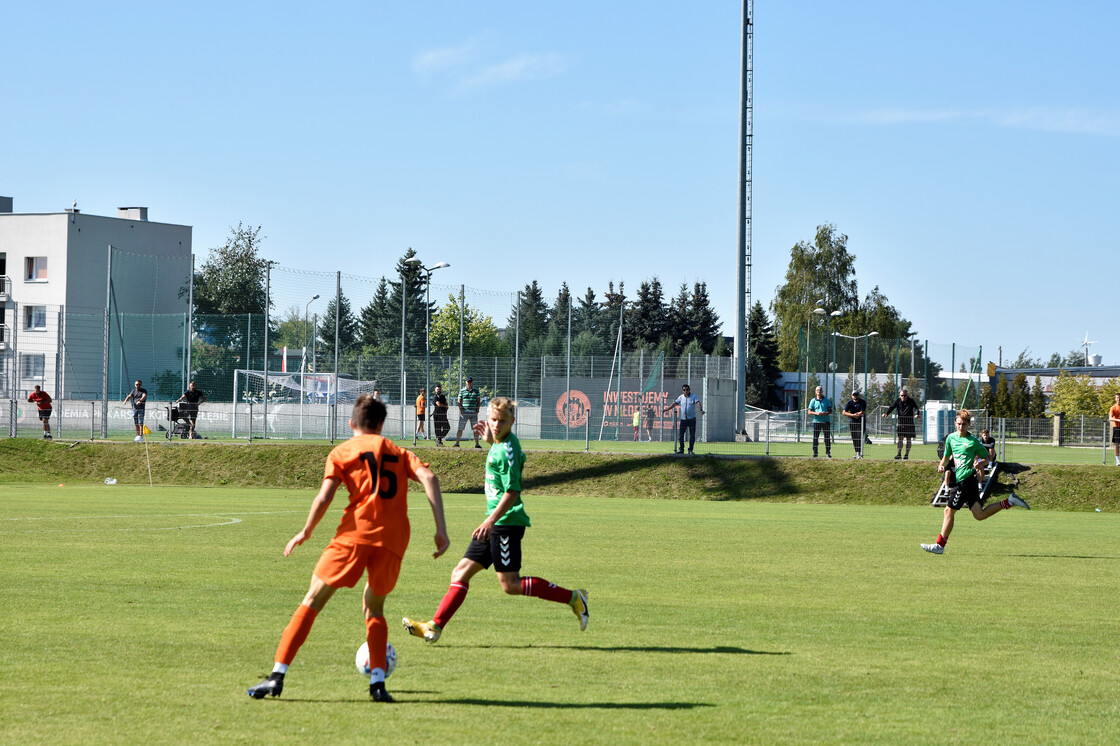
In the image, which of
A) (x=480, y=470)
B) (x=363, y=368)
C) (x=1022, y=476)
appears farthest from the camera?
(x=363, y=368)

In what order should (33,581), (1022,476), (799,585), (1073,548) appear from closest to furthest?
(33,581) → (799,585) → (1073,548) → (1022,476)

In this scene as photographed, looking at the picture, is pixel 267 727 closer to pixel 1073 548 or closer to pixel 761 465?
pixel 1073 548

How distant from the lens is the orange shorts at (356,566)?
6484 mm

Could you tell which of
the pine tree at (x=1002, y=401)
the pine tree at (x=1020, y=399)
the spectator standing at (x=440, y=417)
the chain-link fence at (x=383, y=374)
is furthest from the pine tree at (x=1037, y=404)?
the spectator standing at (x=440, y=417)

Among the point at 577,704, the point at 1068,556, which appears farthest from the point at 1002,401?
the point at 577,704

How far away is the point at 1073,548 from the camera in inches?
653

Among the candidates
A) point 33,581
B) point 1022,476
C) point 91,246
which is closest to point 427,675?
point 33,581

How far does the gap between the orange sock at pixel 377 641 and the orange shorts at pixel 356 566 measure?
17cm

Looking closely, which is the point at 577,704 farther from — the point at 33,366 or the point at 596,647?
the point at 33,366

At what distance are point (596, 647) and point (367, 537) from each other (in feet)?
8.05

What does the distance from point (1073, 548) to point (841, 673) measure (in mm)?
10558

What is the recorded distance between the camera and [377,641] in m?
6.61

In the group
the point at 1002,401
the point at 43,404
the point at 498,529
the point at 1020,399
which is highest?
the point at 1020,399

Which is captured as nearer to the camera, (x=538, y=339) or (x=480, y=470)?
(x=480, y=470)
